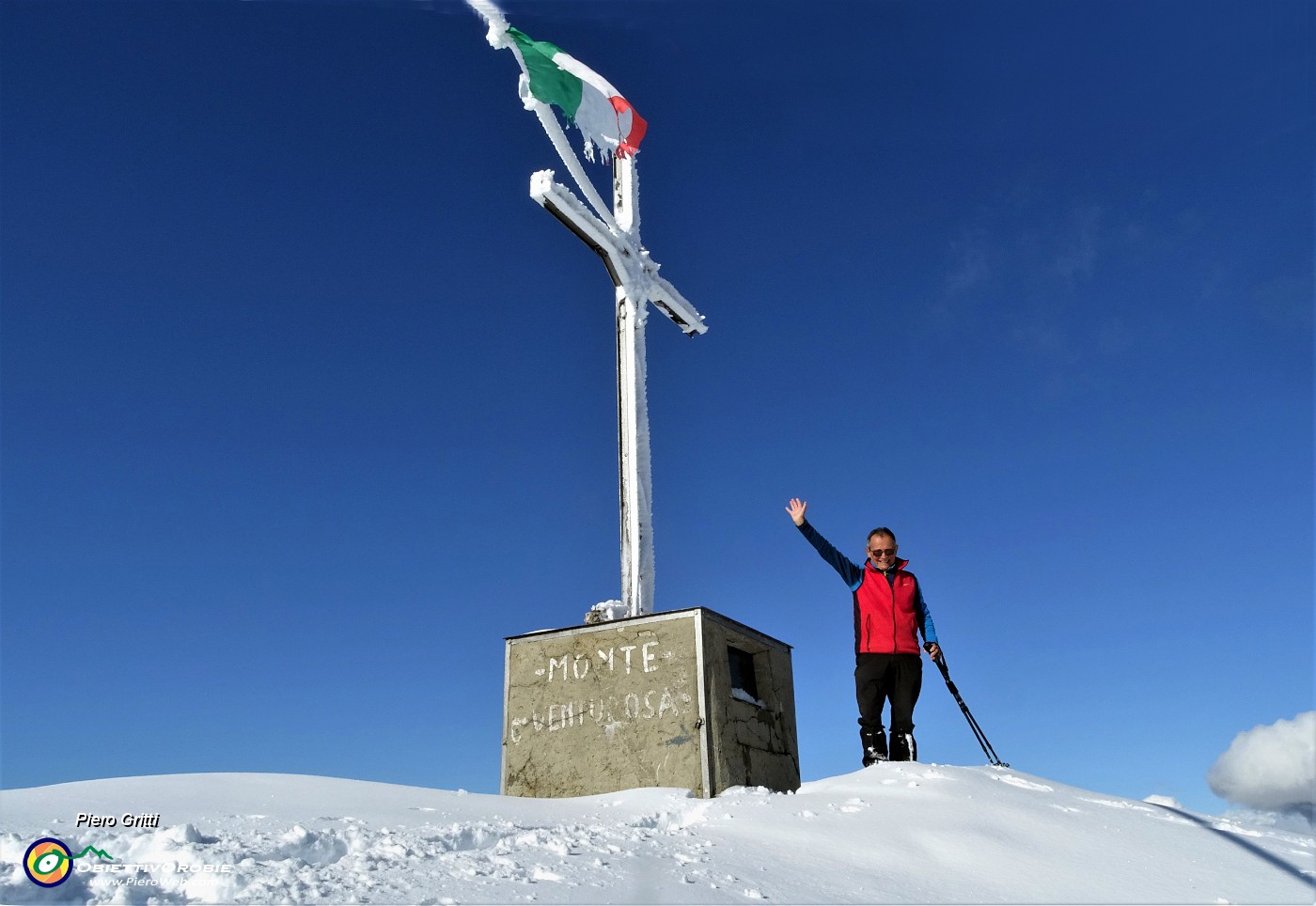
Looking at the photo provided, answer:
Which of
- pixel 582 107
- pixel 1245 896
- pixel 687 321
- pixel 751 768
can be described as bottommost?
pixel 1245 896

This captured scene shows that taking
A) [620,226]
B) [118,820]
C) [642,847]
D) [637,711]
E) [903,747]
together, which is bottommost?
[642,847]

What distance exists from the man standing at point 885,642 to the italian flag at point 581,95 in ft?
18.4

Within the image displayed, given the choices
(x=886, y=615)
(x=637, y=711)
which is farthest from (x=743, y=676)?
(x=886, y=615)

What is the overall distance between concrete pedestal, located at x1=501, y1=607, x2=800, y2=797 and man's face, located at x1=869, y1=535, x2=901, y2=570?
1356 mm

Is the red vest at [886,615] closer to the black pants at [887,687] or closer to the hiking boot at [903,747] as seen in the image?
the black pants at [887,687]

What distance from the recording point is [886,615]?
23.0 feet

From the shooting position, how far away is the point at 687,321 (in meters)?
10.9

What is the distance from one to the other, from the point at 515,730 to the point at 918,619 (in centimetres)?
342

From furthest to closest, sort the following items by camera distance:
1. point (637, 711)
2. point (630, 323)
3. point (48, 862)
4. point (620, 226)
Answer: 1. point (620, 226)
2. point (630, 323)
3. point (637, 711)
4. point (48, 862)

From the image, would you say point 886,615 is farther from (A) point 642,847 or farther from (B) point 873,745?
(A) point 642,847

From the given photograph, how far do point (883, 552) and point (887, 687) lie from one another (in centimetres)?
104

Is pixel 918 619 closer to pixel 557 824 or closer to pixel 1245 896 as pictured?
pixel 1245 896

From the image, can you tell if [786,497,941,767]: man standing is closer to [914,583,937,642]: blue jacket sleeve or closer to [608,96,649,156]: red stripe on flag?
[914,583,937,642]: blue jacket sleeve

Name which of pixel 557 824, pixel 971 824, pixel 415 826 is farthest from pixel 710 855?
pixel 971 824
